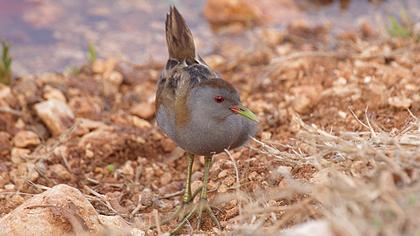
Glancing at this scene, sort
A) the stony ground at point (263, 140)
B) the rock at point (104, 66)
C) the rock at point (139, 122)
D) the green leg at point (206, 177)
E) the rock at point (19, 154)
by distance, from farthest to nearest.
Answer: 1. the rock at point (104, 66)
2. the rock at point (139, 122)
3. the rock at point (19, 154)
4. the green leg at point (206, 177)
5. the stony ground at point (263, 140)

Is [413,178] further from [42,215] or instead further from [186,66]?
[186,66]

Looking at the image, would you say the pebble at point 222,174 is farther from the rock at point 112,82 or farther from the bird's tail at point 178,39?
the rock at point 112,82

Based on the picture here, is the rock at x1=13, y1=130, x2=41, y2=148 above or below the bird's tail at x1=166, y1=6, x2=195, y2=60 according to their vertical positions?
below

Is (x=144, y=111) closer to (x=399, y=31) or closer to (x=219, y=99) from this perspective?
(x=219, y=99)

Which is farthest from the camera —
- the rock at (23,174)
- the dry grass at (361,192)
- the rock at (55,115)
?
the rock at (55,115)

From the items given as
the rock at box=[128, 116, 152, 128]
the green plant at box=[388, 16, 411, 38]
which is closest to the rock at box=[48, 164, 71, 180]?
the rock at box=[128, 116, 152, 128]

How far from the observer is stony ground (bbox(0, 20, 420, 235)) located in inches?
132

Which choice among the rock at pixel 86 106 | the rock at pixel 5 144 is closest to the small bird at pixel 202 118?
the rock at pixel 5 144

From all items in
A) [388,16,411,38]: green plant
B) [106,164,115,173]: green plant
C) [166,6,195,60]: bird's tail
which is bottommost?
[106,164,115,173]: green plant

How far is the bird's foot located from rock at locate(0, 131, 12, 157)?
167 centimetres

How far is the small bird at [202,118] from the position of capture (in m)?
4.70

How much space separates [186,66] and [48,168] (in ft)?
4.03

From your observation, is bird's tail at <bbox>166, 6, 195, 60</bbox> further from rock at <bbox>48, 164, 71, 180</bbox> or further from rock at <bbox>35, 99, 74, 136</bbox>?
rock at <bbox>35, 99, 74, 136</bbox>

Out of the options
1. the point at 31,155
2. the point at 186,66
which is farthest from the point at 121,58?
the point at 186,66
